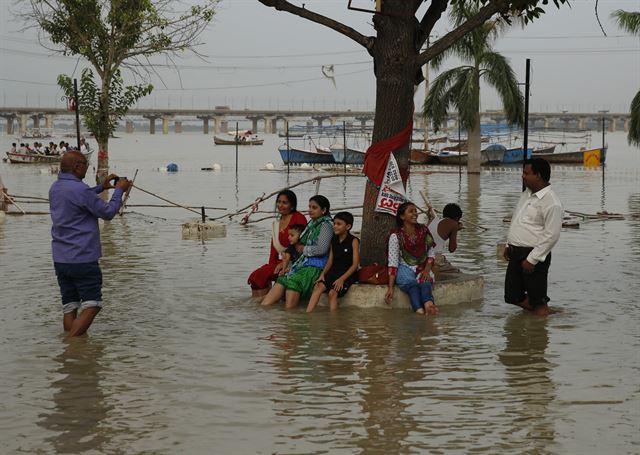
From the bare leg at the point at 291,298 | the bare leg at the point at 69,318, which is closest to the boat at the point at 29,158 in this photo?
the bare leg at the point at 291,298

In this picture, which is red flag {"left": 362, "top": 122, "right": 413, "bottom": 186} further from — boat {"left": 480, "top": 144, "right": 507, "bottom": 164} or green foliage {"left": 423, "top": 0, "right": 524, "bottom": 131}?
boat {"left": 480, "top": 144, "right": 507, "bottom": 164}

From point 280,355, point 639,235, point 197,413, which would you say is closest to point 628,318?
point 280,355

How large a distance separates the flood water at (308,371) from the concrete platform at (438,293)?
0.66ft

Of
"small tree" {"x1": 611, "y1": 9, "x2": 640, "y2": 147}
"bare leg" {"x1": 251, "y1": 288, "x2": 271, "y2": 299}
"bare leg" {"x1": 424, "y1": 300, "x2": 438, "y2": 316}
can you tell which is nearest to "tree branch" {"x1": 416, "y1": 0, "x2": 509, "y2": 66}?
"bare leg" {"x1": 424, "y1": 300, "x2": 438, "y2": 316}

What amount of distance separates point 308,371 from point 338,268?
99.5 inches

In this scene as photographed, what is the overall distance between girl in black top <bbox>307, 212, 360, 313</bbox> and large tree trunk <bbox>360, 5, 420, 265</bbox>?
0.75m

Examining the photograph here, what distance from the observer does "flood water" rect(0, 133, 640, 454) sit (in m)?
5.39

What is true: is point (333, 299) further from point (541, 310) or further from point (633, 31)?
point (633, 31)

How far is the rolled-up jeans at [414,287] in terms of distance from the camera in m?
9.14

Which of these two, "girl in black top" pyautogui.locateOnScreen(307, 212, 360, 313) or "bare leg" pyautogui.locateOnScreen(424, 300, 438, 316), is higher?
"girl in black top" pyautogui.locateOnScreen(307, 212, 360, 313)

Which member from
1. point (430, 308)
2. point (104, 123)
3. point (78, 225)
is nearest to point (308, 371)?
point (78, 225)

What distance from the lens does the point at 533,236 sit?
8.62m

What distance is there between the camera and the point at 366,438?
5.33 meters

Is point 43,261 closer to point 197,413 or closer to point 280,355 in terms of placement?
point 280,355
